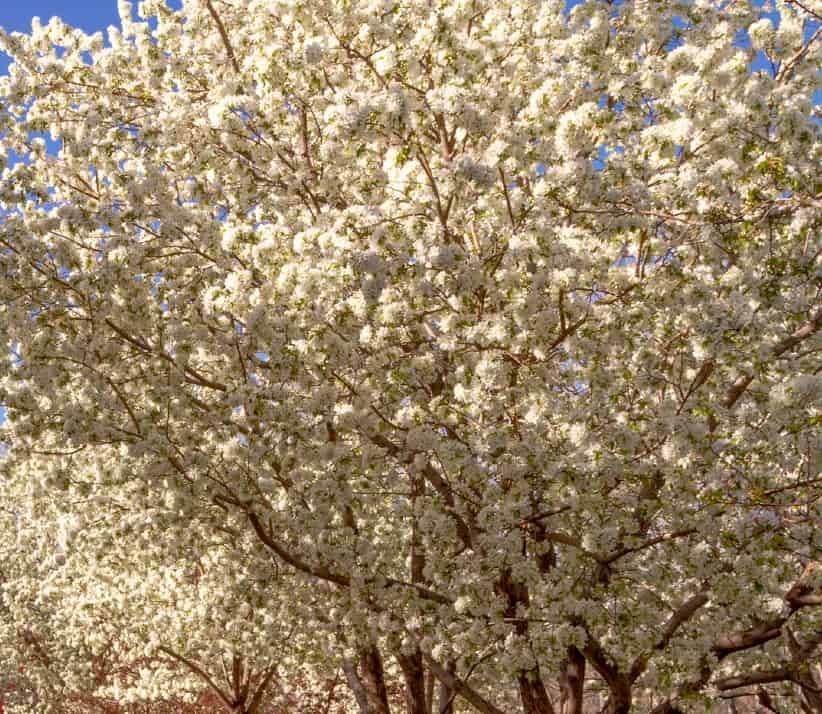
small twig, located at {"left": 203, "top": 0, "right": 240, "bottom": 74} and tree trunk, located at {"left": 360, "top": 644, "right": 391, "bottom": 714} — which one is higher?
small twig, located at {"left": 203, "top": 0, "right": 240, "bottom": 74}

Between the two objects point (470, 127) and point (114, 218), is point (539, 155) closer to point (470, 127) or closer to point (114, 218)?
point (470, 127)

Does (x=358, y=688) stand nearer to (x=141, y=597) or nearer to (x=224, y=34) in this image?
(x=141, y=597)

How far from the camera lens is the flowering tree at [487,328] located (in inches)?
342

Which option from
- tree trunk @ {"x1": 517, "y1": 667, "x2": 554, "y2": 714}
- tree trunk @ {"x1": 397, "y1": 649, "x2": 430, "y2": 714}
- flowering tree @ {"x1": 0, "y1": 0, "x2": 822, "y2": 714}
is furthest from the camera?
tree trunk @ {"x1": 397, "y1": 649, "x2": 430, "y2": 714}

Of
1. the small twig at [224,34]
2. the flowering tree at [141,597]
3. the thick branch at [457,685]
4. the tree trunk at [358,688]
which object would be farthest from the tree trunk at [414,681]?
A: the small twig at [224,34]

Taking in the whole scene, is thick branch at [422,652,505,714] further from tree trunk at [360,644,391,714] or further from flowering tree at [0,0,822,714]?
tree trunk at [360,644,391,714]

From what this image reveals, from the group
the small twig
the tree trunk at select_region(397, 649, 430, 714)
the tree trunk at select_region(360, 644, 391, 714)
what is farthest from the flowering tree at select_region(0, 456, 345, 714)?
the small twig

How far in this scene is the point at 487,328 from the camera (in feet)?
29.5

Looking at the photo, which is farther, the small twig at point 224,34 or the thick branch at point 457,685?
the small twig at point 224,34

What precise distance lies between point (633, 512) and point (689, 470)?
1.21 meters

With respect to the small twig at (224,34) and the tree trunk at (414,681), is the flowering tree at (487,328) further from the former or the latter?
the tree trunk at (414,681)

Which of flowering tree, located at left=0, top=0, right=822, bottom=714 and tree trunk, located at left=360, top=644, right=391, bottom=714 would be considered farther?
tree trunk, located at left=360, top=644, right=391, bottom=714

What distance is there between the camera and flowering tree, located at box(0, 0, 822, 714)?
8.70 meters

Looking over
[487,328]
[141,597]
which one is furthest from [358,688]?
[487,328]
